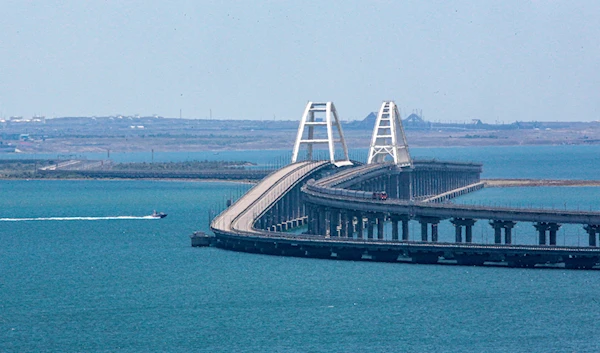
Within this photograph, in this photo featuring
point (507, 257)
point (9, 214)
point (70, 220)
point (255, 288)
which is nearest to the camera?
point (255, 288)

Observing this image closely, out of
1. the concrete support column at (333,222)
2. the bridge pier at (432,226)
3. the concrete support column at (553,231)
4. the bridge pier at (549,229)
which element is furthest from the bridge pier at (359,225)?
the concrete support column at (553,231)

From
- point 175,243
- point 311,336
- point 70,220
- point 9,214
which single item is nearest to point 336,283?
point 311,336

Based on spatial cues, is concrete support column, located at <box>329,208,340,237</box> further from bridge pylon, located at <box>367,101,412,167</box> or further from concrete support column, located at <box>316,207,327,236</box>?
bridge pylon, located at <box>367,101,412,167</box>

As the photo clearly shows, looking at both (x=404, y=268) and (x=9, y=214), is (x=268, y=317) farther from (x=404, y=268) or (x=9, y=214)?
(x=9, y=214)

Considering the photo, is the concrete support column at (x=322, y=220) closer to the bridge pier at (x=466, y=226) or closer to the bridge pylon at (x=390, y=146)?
the bridge pier at (x=466, y=226)

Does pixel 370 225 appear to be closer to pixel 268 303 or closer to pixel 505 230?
pixel 505 230

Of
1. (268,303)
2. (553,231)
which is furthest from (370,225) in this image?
(268,303)

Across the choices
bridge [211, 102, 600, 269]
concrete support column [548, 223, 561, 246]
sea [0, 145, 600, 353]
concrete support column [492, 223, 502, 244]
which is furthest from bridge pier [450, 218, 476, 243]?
sea [0, 145, 600, 353]

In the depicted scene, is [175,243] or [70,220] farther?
[70,220]
